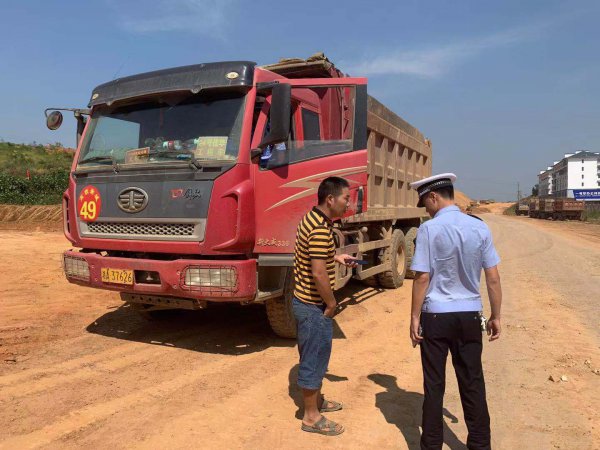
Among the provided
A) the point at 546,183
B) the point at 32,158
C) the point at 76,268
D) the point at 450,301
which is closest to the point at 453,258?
the point at 450,301

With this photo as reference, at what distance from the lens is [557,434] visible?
10.9 feet

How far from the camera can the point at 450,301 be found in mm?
2727

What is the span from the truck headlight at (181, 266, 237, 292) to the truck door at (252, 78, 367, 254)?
1.38ft

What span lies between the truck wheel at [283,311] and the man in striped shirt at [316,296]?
5.69 feet

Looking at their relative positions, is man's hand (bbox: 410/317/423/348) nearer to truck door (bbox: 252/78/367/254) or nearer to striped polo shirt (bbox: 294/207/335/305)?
striped polo shirt (bbox: 294/207/335/305)

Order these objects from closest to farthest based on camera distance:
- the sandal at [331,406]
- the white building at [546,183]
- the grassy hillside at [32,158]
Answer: the sandal at [331,406]
the grassy hillside at [32,158]
the white building at [546,183]

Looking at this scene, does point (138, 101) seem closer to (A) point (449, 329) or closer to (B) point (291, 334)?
(B) point (291, 334)

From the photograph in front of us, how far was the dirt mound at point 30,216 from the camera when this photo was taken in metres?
21.2

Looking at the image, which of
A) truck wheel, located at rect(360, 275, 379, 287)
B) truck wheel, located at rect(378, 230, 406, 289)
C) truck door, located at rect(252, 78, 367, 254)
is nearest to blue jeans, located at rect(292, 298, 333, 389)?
truck door, located at rect(252, 78, 367, 254)

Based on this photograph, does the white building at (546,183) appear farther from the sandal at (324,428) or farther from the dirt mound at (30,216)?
the sandal at (324,428)

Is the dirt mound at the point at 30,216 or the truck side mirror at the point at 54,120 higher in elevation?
the truck side mirror at the point at 54,120

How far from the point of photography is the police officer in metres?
2.71

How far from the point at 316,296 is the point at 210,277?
154 centimetres

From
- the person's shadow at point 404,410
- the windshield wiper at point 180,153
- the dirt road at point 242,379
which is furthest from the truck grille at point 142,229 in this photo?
the person's shadow at point 404,410
